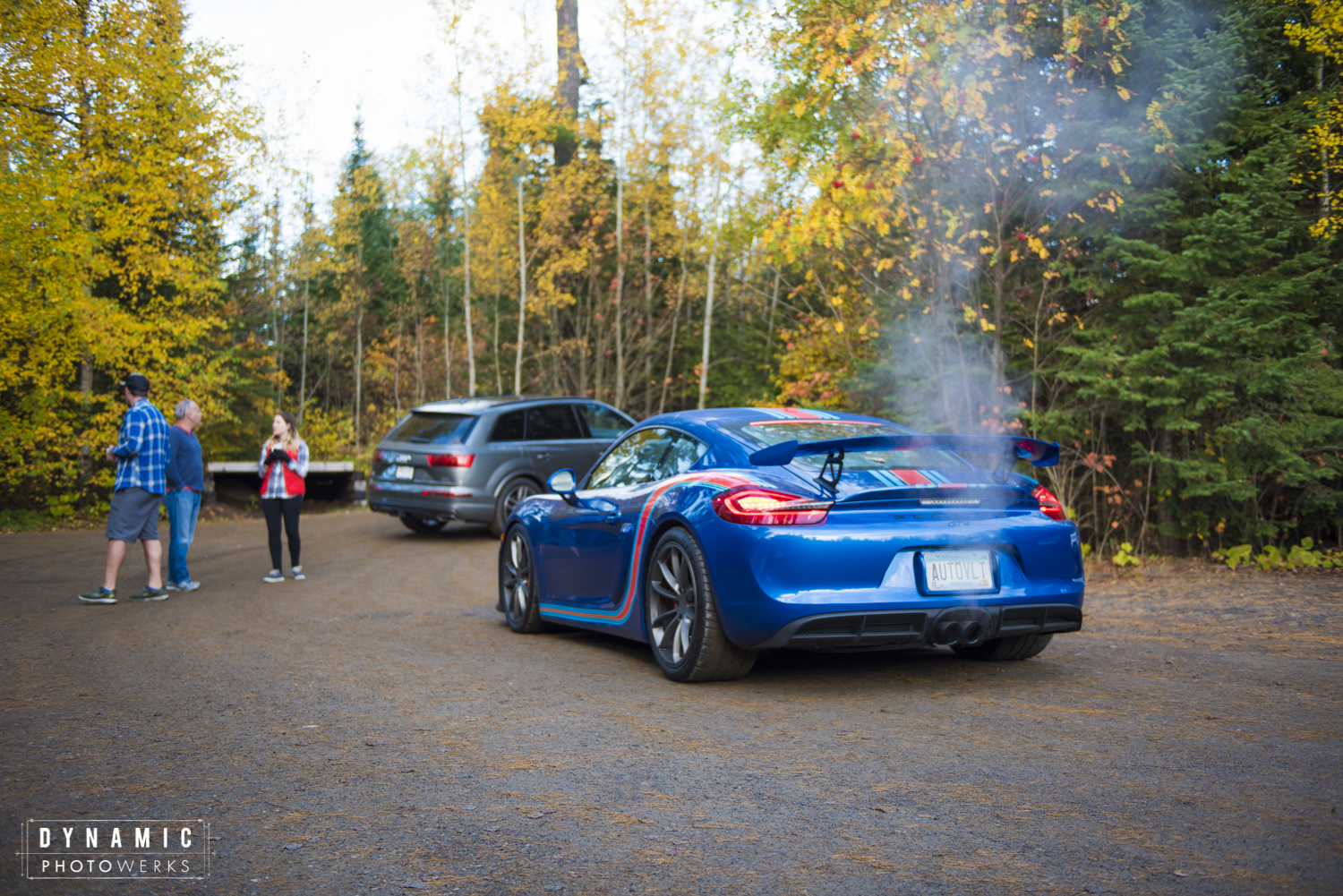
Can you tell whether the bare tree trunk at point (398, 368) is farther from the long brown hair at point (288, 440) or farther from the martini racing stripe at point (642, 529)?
the martini racing stripe at point (642, 529)

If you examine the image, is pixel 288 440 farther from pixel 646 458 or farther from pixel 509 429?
pixel 646 458

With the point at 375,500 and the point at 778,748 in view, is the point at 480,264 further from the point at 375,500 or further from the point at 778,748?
the point at 778,748

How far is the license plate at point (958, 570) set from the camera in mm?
4816

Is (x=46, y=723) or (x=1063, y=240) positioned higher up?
(x=1063, y=240)

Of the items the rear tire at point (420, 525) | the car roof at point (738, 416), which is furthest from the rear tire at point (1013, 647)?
the rear tire at point (420, 525)

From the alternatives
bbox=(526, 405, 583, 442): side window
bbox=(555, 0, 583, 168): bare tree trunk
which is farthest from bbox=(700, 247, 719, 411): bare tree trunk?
bbox=(526, 405, 583, 442): side window

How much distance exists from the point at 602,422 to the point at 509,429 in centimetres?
161

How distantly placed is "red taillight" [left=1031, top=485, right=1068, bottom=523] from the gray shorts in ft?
23.4

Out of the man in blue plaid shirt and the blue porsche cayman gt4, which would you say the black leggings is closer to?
the man in blue plaid shirt

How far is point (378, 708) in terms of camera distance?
4816 millimetres

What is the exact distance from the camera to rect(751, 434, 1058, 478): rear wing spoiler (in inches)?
192

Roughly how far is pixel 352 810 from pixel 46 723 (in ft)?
6.86

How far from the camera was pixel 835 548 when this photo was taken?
474 centimetres

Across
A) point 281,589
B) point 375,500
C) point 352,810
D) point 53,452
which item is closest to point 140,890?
point 352,810
